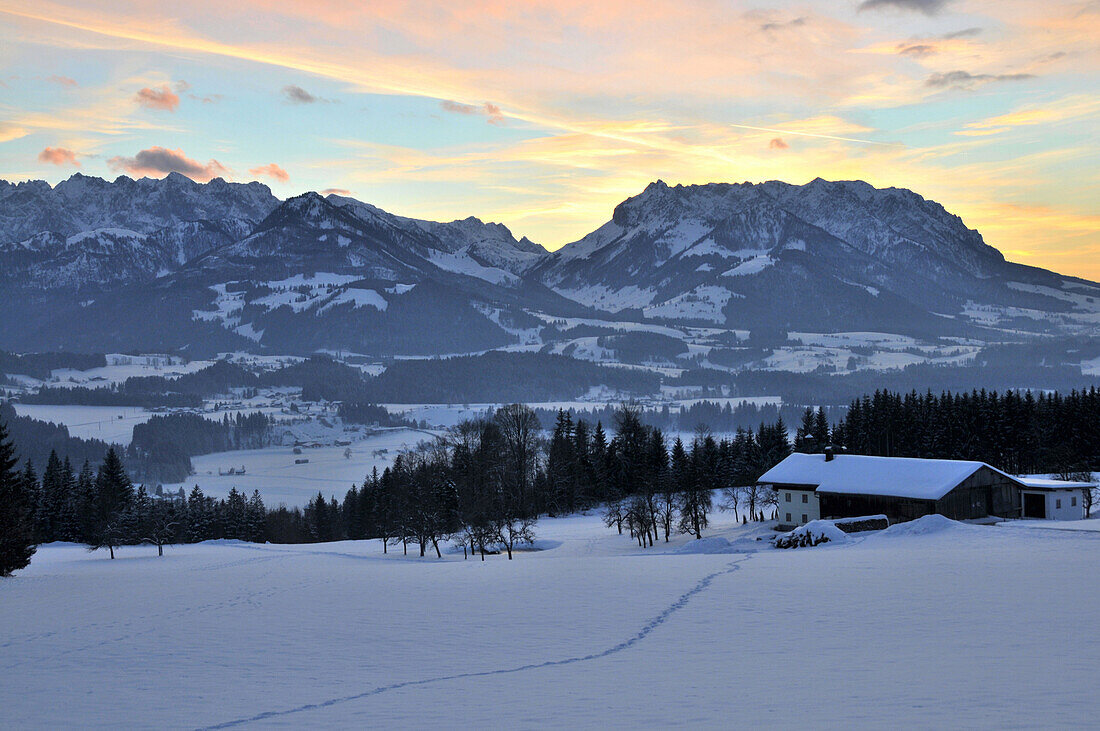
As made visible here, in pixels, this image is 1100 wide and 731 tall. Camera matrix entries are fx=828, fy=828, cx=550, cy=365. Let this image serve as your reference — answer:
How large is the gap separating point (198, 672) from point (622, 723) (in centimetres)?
1076

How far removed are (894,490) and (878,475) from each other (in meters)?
2.68

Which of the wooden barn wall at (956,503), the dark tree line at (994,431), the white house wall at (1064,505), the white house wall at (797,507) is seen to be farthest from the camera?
the dark tree line at (994,431)

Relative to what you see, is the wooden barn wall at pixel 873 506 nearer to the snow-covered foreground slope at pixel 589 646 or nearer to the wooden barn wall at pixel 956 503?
the wooden barn wall at pixel 956 503

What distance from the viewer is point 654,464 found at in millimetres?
85375

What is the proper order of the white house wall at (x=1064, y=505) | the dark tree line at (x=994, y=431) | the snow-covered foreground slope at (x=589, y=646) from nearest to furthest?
1. the snow-covered foreground slope at (x=589, y=646)
2. the white house wall at (x=1064, y=505)
3. the dark tree line at (x=994, y=431)

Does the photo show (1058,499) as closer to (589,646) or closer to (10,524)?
(589,646)

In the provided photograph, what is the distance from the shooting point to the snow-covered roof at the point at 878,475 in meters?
54.5

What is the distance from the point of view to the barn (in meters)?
54.1

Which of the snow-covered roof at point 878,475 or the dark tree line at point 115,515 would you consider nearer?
the snow-covered roof at point 878,475

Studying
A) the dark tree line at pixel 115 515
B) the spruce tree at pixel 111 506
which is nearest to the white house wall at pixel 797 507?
the dark tree line at pixel 115 515

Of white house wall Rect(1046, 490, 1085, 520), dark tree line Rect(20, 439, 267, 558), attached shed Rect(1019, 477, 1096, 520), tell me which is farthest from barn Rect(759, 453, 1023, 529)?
dark tree line Rect(20, 439, 267, 558)

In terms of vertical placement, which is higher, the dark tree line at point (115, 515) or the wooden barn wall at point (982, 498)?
the wooden barn wall at point (982, 498)

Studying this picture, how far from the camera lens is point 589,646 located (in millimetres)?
21016

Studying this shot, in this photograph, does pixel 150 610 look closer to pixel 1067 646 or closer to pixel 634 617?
pixel 634 617
